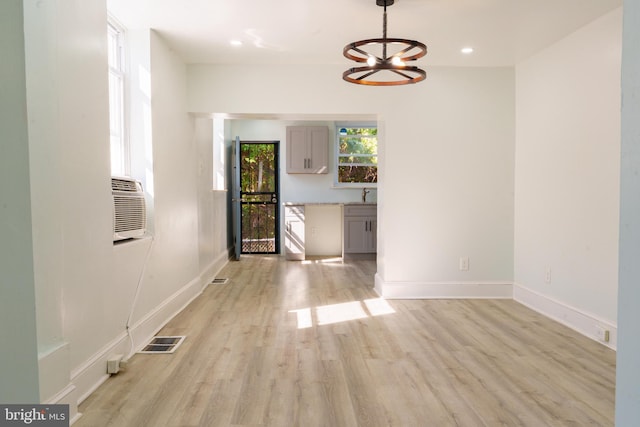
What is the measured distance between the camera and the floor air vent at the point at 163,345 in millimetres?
3311

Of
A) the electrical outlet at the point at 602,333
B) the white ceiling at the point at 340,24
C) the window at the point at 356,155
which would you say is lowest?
the electrical outlet at the point at 602,333

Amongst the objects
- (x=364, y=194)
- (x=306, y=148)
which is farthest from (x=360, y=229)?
(x=306, y=148)

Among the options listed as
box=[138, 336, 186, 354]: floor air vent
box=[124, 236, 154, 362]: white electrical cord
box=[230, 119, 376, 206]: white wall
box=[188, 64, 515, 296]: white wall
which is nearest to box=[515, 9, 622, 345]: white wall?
box=[188, 64, 515, 296]: white wall

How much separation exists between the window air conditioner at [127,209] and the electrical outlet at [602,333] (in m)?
3.49

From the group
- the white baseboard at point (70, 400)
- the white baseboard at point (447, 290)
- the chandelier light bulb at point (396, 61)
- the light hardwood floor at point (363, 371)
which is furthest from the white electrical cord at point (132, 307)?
the white baseboard at point (447, 290)

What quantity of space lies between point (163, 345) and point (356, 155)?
5.75 meters

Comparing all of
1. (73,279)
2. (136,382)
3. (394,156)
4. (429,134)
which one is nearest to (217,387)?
(136,382)

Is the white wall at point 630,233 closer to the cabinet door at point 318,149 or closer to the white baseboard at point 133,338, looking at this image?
the white baseboard at point 133,338

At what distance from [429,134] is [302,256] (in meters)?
3.56

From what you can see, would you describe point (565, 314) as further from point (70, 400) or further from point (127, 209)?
point (70, 400)

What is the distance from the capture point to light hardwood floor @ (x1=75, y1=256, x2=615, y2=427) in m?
2.34

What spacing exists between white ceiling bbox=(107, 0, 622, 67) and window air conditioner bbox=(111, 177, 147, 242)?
128 centimetres

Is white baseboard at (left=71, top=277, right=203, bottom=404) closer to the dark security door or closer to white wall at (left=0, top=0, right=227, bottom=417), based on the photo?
white wall at (left=0, top=0, right=227, bottom=417)

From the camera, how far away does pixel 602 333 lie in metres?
3.49
